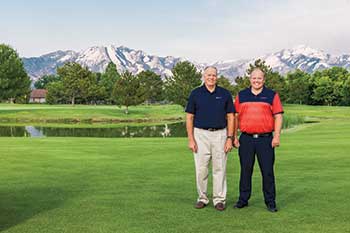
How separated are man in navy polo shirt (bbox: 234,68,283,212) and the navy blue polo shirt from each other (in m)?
0.29

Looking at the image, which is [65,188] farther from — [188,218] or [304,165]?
[304,165]

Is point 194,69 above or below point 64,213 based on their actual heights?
above

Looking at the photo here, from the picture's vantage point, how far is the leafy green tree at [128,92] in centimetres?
7006

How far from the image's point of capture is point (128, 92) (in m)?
70.4

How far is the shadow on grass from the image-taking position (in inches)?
291

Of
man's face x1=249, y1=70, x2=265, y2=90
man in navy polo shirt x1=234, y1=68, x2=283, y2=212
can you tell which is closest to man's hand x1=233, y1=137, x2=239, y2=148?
man in navy polo shirt x1=234, y1=68, x2=283, y2=212

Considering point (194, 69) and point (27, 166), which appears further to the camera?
point (194, 69)

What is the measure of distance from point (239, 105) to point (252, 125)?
47cm

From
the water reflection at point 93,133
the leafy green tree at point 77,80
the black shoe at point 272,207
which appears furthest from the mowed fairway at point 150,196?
the leafy green tree at point 77,80

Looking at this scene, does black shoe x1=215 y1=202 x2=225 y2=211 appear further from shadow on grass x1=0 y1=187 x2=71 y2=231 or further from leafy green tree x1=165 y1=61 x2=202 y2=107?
leafy green tree x1=165 y1=61 x2=202 y2=107

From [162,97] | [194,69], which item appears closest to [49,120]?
[194,69]

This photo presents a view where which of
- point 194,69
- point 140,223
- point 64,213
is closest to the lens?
point 140,223

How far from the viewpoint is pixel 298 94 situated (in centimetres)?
11662

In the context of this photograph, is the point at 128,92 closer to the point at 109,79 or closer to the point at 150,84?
the point at 109,79
